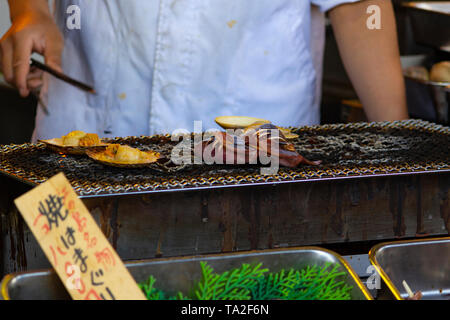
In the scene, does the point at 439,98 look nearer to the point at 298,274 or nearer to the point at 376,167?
the point at 376,167

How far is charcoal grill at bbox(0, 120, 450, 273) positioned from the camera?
1113 millimetres

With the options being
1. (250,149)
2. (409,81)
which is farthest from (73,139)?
(409,81)

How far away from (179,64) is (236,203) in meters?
A: 0.96

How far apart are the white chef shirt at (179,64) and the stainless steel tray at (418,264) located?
115cm

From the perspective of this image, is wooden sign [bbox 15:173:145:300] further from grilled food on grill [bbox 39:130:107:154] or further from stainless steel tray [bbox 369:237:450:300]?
grilled food on grill [bbox 39:130:107:154]

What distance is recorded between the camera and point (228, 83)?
2.07 metres

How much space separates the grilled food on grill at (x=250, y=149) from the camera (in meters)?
1.30

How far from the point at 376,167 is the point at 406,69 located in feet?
6.72

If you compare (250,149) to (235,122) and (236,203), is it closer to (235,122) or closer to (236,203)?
(236,203)

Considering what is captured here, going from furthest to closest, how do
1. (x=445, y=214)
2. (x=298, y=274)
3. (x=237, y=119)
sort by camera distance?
(x=237, y=119) → (x=445, y=214) → (x=298, y=274)

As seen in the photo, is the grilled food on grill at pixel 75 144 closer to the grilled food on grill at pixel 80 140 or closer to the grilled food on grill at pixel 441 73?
the grilled food on grill at pixel 80 140

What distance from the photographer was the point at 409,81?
294 cm
